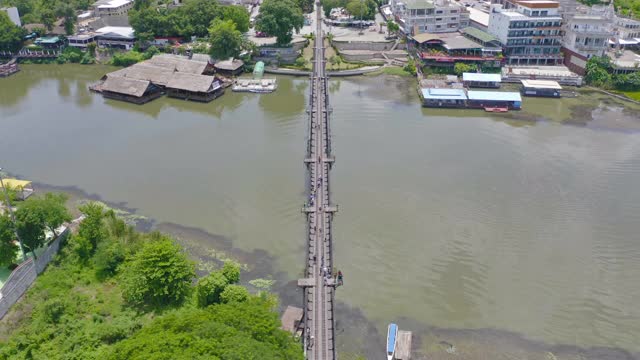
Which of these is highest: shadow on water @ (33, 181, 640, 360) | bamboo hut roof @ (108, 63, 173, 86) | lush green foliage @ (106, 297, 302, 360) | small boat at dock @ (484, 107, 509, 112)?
bamboo hut roof @ (108, 63, 173, 86)

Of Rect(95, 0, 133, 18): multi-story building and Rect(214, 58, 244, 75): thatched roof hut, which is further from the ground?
Rect(95, 0, 133, 18): multi-story building

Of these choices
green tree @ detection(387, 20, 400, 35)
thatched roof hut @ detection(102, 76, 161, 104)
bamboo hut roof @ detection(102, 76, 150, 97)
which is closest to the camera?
bamboo hut roof @ detection(102, 76, 150, 97)

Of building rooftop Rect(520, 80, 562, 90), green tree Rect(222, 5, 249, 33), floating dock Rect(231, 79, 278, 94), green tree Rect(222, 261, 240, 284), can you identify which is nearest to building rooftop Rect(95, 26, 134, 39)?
green tree Rect(222, 5, 249, 33)

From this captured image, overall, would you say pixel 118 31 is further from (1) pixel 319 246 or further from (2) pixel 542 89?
(2) pixel 542 89

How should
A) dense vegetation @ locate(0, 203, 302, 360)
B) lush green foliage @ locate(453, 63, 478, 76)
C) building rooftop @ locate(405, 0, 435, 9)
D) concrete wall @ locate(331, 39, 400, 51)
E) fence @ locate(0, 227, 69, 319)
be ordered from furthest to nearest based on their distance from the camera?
concrete wall @ locate(331, 39, 400, 51) → building rooftop @ locate(405, 0, 435, 9) → lush green foliage @ locate(453, 63, 478, 76) → fence @ locate(0, 227, 69, 319) → dense vegetation @ locate(0, 203, 302, 360)

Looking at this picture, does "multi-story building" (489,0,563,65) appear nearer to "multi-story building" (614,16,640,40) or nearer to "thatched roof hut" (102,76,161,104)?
"multi-story building" (614,16,640,40)

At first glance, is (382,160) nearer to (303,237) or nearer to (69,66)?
(303,237)
